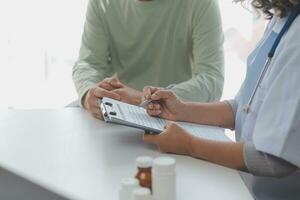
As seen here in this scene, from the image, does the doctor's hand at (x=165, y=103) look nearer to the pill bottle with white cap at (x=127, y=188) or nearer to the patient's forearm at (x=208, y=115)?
the patient's forearm at (x=208, y=115)

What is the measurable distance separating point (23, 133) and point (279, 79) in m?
0.67

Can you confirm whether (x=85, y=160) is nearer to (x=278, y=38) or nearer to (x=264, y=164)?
(x=264, y=164)

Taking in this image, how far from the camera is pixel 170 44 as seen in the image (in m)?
1.64

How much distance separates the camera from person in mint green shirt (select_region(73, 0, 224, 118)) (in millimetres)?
1580

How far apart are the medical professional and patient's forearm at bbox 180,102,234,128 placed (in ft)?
0.09

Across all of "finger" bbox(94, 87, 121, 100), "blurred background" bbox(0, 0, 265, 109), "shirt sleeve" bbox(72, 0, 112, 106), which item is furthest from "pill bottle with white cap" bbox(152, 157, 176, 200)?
"blurred background" bbox(0, 0, 265, 109)

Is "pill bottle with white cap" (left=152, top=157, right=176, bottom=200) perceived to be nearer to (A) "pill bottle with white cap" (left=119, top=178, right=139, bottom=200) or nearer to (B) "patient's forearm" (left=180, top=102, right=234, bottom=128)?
(A) "pill bottle with white cap" (left=119, top=178, right=139, bottom=200)

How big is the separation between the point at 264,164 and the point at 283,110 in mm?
122

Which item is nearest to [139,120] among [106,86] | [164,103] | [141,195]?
[164,103]

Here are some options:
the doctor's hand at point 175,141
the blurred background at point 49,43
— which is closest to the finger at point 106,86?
the doctor's hand at point 175,141

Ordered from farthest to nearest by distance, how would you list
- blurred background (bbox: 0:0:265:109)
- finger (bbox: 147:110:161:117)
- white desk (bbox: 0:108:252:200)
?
blurred background (bbox: 0:0:265:109)
finger (bbox: 147:110:161:117)
white desk (bbox: 0:108:252:200)

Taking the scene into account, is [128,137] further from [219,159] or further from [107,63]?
[107,63]

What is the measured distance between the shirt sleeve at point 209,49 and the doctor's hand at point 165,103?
0.27m

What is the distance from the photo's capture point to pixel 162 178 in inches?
28.8
